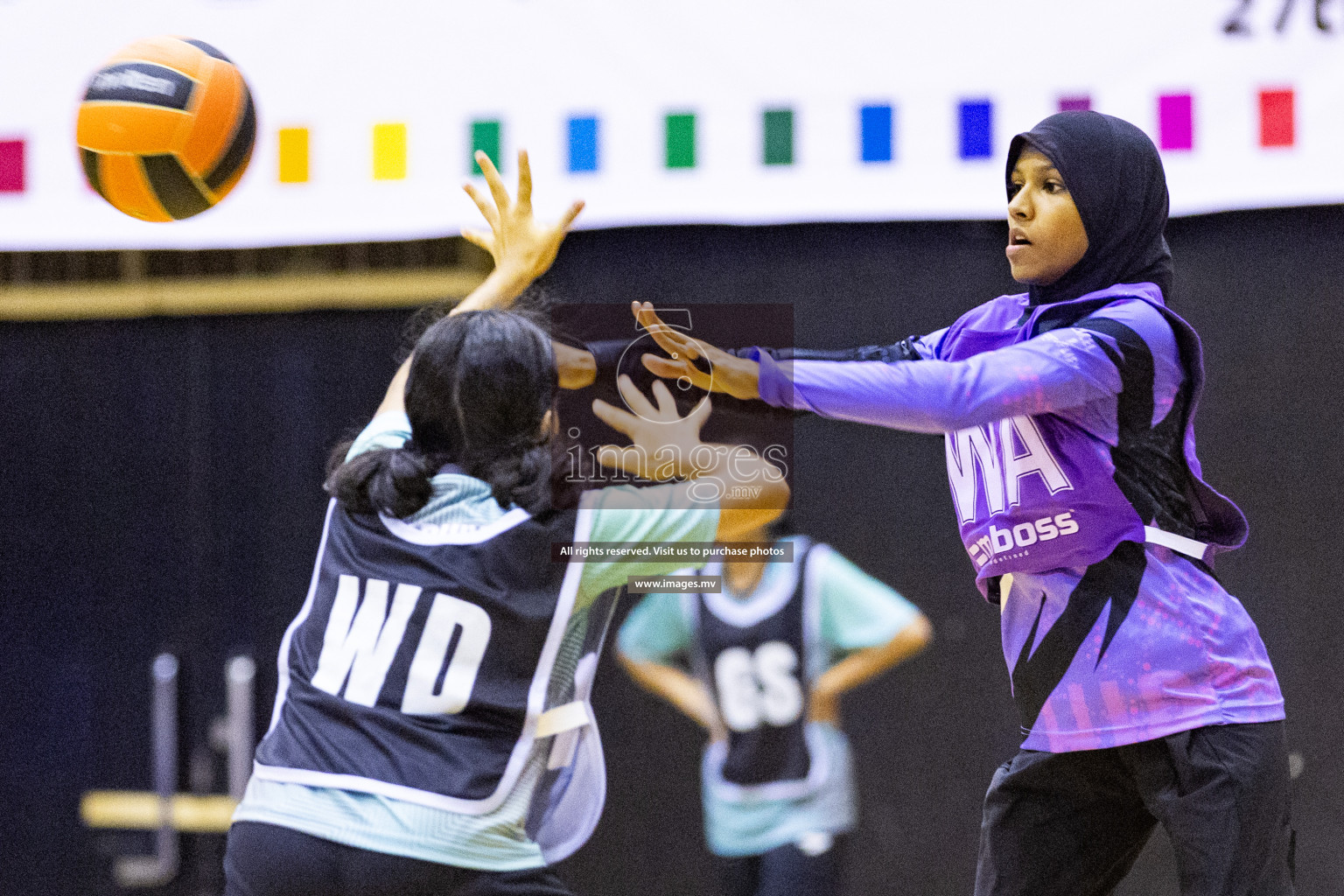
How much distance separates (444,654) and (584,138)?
49.2 inches

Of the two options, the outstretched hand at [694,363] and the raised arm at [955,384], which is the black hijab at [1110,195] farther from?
the outstretched hand at [694,363]

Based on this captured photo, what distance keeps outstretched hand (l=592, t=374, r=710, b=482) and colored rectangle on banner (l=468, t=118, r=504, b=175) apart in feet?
1.98

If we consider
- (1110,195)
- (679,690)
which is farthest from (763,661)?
(1110,195)

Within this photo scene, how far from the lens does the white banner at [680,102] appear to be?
2.27 m

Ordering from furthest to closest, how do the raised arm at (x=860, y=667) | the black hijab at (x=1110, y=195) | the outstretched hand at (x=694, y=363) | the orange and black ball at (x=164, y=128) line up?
the raised arm at (x=860, y=667) < the orange and black ball at (x=164, y=128) < the black hijab at (x=1110, y=195) < the outstretched hand at (x=694, y=363)

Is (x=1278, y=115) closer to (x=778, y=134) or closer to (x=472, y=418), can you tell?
(x=778, y=134)

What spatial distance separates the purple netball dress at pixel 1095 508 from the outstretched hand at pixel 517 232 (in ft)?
2.28

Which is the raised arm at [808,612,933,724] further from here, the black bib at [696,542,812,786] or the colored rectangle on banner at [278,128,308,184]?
the colored rectangle on banner at [278,128,308,184]

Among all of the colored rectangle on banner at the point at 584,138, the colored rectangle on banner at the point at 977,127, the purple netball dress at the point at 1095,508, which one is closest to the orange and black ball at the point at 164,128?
the colored rectangle on banner at the point at 584,138

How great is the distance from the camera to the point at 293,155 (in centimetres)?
253

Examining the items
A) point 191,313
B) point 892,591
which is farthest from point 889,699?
point 191,313

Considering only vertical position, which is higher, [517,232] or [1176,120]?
[1176,120]

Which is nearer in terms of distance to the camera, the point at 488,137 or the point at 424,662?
the point at 424,662

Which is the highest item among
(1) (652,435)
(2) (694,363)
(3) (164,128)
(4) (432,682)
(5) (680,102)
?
(5) (680,102)
